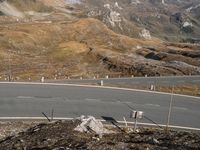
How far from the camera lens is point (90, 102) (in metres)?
28.1

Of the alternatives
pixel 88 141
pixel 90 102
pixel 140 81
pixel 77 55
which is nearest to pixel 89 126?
pixel 88 141

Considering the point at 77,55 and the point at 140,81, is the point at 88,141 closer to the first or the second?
the point at 140,81

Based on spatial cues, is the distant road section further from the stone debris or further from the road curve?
the stone debris

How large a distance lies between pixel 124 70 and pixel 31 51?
88.4 feet

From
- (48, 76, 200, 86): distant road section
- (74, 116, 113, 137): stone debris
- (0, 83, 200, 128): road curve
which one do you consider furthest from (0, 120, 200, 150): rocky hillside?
(48, 76, 200, 86): distant road section

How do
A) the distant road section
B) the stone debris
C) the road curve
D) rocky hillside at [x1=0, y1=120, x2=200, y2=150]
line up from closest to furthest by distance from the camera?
rocky hillside at [x1=0, y1=120, x2=200, y2=150], the stone debris, the road curve, the distant road section

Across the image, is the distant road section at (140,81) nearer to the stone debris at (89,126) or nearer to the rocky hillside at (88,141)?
the stone debris at (89,126)

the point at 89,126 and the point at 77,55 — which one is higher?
the point at 77,55

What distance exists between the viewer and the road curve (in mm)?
24875

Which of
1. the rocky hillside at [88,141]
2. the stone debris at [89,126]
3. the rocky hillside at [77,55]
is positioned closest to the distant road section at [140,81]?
the rocky hillside at [77,55]

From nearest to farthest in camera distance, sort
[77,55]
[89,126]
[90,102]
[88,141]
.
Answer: [88,141]
[89,126]
[90,102]
[77,55]

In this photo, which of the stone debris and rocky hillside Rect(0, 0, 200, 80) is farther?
rocky hillside Rect(0, 0, 200, 80)

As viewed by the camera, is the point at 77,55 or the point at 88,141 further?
the point at 77,55

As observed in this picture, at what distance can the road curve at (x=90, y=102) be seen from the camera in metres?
24.9
